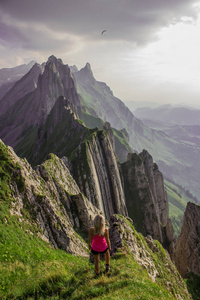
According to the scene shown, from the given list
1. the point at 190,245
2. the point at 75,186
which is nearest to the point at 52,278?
the point at 75,186

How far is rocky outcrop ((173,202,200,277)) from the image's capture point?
141 ft

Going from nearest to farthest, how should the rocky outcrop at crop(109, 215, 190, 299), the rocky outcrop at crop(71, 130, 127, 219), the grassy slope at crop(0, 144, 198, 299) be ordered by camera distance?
the grassy slope at crop(0, 144, 198, 299)
the rocky outcrop at crop(109, 215, 190, 299)
the rocky outcrop at crop(71, 130, 127, 219)

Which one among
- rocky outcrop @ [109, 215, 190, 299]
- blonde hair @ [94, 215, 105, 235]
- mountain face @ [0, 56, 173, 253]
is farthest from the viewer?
mountain face @ [0, 56, 173, 253]

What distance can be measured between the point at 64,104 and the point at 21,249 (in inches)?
5007

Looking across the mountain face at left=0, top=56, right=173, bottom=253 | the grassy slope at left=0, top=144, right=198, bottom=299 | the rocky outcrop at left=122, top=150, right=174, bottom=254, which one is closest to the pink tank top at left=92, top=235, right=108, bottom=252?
the grassy slope at left=0, top=144, right=198, bottom=299

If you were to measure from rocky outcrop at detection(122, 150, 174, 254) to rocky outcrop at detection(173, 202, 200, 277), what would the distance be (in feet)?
80.6

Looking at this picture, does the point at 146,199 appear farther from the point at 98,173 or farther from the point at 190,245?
the point at 190,245

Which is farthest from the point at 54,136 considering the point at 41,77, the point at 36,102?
the point at 41,77

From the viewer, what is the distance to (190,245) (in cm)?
4572

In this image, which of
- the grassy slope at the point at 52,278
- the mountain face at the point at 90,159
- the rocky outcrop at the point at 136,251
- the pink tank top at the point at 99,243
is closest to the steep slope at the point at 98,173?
the mountain face at the point at 90,159

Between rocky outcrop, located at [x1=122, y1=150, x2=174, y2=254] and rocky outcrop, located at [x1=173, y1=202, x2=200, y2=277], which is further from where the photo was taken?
rocky outcrop, located at [x1=122, y1=150, x2=174, y2=254]

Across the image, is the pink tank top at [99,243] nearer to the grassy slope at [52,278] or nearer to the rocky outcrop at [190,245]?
the grassy slope at [52,278]

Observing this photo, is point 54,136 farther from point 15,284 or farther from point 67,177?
point 15,284

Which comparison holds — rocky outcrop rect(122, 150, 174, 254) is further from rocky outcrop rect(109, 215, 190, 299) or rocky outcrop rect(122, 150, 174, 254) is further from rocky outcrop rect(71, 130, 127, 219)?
rocky outcrop rect(109, 215, 190, 299)
